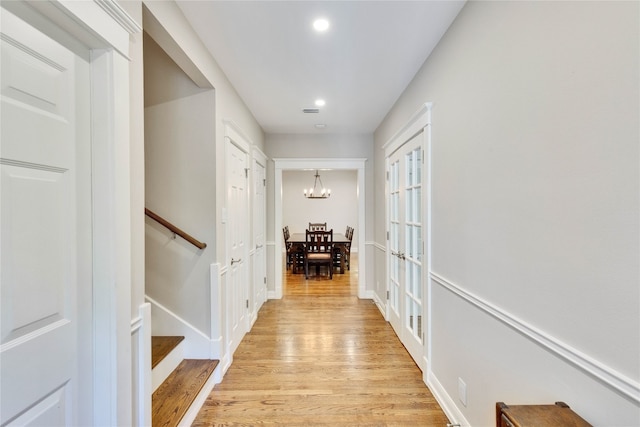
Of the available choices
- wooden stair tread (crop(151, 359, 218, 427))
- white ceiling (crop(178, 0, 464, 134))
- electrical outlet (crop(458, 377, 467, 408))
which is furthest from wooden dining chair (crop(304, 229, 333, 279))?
electrical outlet (crop(458, 377, 467, 408))

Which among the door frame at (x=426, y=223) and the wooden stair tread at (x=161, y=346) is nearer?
the wooden stair tread at (x=161, y=346)

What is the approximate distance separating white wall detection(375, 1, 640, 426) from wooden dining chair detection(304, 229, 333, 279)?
151 inches

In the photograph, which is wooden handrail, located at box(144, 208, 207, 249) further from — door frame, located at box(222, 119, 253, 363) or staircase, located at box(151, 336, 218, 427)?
staircase, located at box(151, 336, 218, 427)

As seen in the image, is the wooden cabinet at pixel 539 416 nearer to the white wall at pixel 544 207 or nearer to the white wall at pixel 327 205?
the white wall at pixel 544 207

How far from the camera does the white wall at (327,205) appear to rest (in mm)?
9281

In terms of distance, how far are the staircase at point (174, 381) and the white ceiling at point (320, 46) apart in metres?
2.30

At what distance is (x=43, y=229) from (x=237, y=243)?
195cm

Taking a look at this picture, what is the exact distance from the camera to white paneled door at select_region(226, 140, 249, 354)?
8.51 ft

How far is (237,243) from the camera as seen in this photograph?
112 inches

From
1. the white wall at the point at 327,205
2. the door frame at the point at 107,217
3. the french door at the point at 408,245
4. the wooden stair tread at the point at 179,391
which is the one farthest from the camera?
the white wall at the point at 327,205

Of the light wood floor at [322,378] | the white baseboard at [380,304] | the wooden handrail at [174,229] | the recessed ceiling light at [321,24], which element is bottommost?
the light wood floor at [322,378]

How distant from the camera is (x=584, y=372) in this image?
0.90 m

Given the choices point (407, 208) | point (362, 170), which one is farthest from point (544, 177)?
point (362, 170)

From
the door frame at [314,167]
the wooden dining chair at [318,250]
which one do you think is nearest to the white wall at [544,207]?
the door frame at [314,167]
